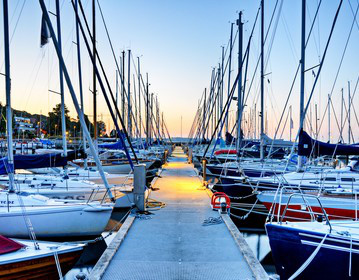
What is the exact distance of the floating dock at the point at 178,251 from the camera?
6.22 m

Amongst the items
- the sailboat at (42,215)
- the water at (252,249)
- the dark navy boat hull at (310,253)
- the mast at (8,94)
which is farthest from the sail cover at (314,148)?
the mast at (8,94)

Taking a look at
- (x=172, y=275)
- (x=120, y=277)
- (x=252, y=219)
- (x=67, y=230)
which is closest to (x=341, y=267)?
(x=172, y=275)

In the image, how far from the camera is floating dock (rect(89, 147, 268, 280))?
6223mm

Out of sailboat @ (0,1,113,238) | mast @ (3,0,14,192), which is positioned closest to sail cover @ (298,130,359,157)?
sailboat @ (0,1,113,238)

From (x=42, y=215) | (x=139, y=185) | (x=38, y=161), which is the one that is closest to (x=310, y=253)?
(x=139, y=185)

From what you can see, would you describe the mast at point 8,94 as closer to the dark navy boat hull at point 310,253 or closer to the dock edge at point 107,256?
the dock edge at point 107,256

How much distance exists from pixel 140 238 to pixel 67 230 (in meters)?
3.58

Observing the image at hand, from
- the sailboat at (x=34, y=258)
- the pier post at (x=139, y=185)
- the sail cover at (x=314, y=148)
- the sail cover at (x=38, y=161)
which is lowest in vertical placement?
the sailboat at (x=34, y=258)

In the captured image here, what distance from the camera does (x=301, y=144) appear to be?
14516 mm

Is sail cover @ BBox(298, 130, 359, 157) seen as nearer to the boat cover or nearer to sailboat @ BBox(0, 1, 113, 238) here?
sailboat @ BBox(0, 1, 113, 238)

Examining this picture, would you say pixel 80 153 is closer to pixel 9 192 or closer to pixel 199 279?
pixel 9 192

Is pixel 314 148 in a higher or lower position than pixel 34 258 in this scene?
higher

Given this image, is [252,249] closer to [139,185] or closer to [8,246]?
[139,185]

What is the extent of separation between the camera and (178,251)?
7.47 meters
